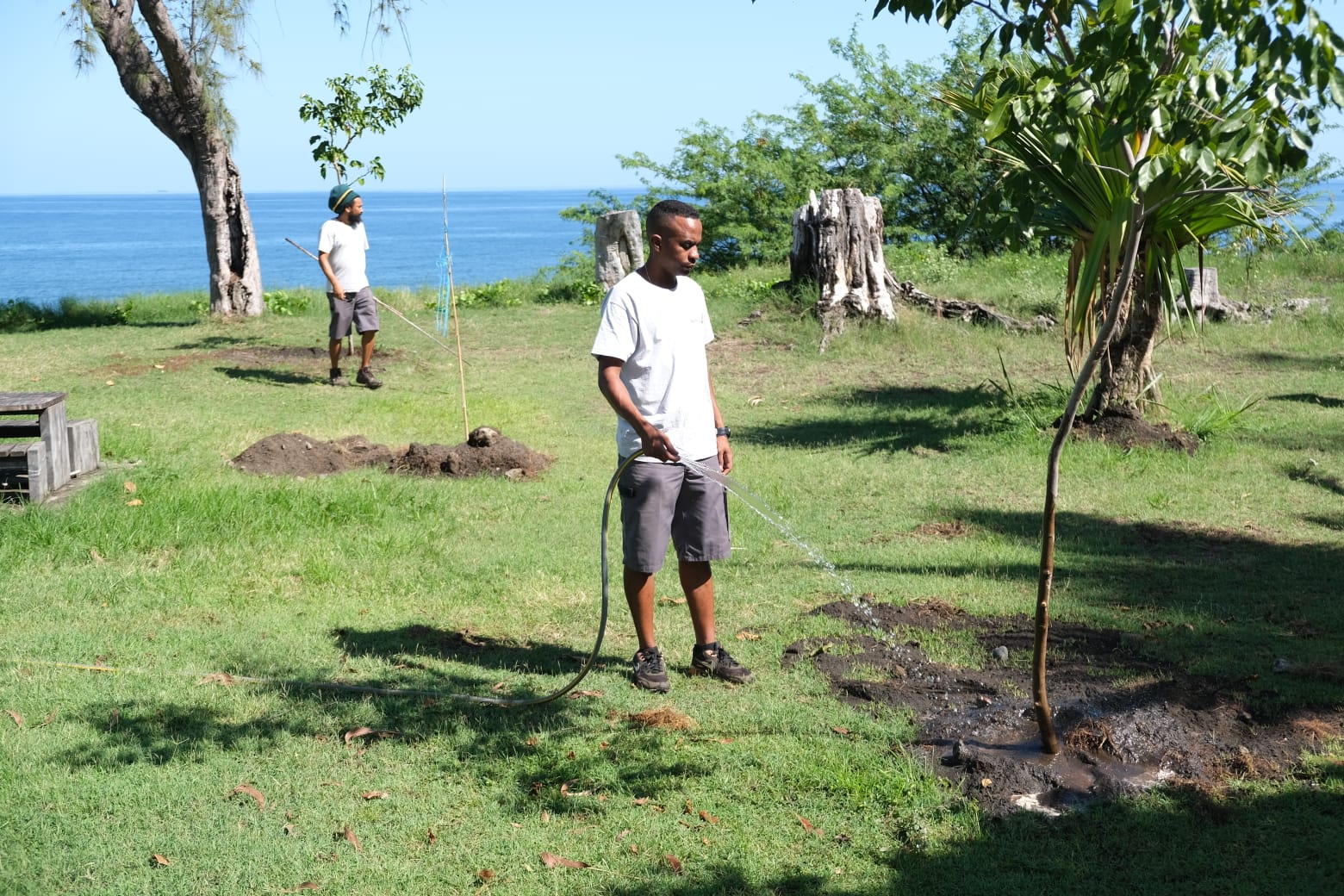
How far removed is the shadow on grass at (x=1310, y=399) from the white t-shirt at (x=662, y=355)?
7.91 metres

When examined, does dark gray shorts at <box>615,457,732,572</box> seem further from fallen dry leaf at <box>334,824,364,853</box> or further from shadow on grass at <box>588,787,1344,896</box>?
fallen dry leaf at <box>334,824,364,853</box>

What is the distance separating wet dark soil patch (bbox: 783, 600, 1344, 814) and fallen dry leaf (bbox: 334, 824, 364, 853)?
1.90 meters

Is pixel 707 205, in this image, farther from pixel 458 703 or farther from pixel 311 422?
pixel 458 703

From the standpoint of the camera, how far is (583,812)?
13.3ft

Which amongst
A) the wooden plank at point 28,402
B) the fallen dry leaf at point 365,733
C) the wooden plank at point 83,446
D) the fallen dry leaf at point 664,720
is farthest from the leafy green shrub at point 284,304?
the fallen dry leaf at point 664,720

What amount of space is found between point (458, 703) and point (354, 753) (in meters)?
0.54

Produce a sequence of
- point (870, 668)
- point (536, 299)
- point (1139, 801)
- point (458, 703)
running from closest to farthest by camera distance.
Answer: point (1139, 801)
point (458, 703)
point (870, 668)
point (536, 299)

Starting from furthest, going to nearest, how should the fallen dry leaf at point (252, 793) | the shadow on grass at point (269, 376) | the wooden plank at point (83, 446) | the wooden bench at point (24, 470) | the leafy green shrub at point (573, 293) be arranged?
1. the leafy green shrub at point (573, 293)
2. the shadow on grass at point (269, 376)
3. the wooden plank at point (83, 446)
4. the wooden bench at point (24, 470)
5. the fallen dry leaf at point (252, 793)

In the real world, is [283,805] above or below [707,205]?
below

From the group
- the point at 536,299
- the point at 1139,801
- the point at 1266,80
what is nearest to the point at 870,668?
the point at 1139,801

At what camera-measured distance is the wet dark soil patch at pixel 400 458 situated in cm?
888

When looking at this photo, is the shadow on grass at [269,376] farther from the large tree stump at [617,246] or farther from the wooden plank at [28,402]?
the large tree stump at [617,246]

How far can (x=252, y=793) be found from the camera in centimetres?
415

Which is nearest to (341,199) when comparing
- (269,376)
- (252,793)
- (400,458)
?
(269,376)
